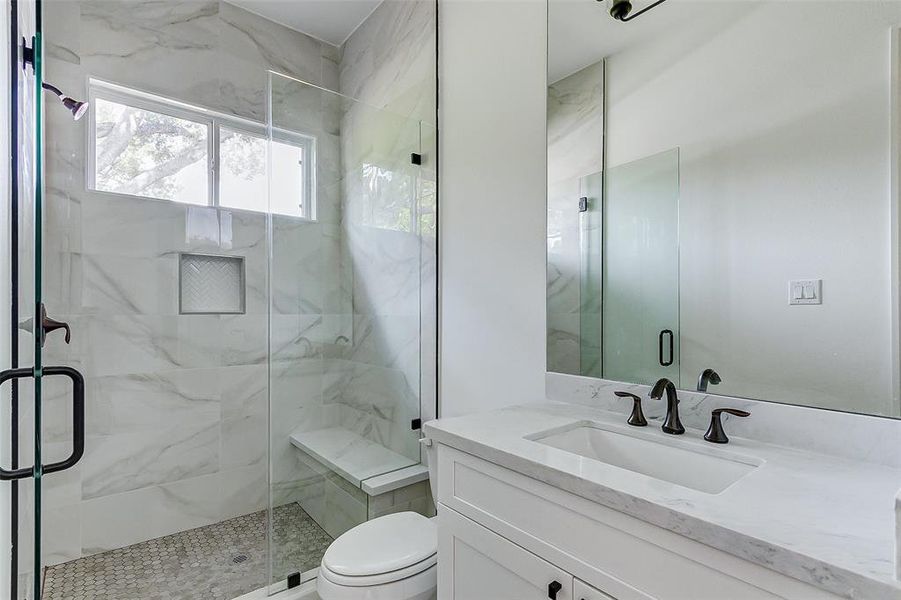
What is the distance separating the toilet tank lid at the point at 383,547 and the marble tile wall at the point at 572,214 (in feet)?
2.47

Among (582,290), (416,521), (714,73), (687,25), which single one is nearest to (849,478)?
(582,290)

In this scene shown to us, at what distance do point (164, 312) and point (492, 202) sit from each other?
1760 millimetres

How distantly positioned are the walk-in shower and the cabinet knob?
1.18 meters

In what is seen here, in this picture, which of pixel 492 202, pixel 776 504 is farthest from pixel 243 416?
pixel 776 504

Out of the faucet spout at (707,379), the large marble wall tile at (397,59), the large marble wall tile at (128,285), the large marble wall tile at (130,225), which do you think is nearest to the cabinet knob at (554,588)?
the faucet spout at (707,379)

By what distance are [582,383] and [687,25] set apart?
1111mm

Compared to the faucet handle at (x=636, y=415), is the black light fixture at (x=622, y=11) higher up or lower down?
higher up

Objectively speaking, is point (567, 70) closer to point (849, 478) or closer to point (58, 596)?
point (849, 478)

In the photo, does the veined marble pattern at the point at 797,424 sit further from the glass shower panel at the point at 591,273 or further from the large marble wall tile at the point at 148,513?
the large marble wall tile at the point at 148,513

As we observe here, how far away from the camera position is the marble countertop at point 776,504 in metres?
0.59

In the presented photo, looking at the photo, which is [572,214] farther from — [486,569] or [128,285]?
[128,285]

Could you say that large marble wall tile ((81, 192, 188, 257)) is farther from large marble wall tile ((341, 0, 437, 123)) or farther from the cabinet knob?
the cabinet knob

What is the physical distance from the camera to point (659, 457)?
1139 millimetres

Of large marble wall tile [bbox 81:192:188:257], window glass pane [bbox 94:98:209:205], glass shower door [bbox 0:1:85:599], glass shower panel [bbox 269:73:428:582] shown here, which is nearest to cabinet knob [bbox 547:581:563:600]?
glass shower door [bbox 0:1:85:599]
